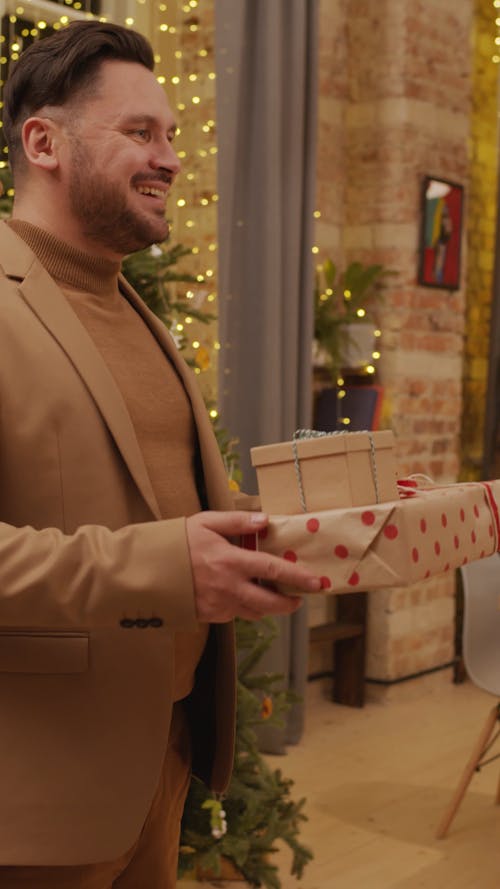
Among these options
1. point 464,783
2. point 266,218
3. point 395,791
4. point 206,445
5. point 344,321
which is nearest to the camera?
point 206,445

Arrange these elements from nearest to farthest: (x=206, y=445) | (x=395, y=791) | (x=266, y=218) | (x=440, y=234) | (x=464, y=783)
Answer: (x=206, y=445) → (x=464, y=783) → (x=395, y=791) → (x=266, y=218) → (x=440, y=234)

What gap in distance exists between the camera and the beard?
1.64 meters

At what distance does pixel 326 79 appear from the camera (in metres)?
5.57

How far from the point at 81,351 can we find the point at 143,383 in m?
0.18

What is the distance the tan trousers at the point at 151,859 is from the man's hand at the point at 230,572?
18.1 inches

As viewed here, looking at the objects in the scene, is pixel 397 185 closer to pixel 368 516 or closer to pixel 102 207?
pixel 102 207

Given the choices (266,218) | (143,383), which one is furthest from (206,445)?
(266,218)

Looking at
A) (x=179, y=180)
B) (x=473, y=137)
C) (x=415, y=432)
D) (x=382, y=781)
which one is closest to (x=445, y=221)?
(x=473, y=137)

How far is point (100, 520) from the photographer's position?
1.47 meters

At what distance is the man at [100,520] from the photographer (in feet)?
4.22

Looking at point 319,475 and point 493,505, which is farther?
point 493,505

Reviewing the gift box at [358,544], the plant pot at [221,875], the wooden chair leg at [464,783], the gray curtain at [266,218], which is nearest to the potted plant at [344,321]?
the gray curtain at [266,218]

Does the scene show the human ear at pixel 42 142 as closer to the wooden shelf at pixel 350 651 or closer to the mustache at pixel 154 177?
the mustache at pixel 154 177

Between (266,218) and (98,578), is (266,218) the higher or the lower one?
the higher one
